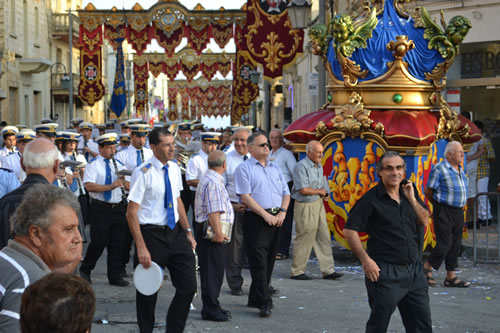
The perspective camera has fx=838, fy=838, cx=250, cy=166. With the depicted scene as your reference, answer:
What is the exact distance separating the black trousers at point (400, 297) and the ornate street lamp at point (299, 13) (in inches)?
359

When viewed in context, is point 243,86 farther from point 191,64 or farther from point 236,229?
point 236,229

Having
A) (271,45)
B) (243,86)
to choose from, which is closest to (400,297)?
(271,45)

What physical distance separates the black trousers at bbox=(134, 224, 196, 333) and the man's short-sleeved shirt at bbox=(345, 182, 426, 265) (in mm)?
1648

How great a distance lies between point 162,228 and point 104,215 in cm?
334

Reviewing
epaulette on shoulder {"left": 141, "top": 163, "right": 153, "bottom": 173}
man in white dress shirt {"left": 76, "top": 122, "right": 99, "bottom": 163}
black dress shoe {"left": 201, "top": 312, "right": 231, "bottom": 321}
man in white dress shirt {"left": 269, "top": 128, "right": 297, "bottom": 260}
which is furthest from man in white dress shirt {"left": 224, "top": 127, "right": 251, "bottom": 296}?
man in white dress shirt {"left": 76, "top": 122, "right": 99, "bottom": 163}

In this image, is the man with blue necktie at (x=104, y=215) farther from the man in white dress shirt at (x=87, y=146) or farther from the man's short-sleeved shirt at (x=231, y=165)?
the man in white dress shirt at (x=87, y=146)

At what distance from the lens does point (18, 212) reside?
12.2 feet

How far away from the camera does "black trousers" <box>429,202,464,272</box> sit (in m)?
9.87

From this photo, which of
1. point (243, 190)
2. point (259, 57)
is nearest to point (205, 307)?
point (243, 190)

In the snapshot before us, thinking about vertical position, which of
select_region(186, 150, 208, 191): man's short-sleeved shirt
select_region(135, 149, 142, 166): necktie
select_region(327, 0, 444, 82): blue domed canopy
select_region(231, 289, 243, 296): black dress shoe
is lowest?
select_region(231, 289, 243, 296): black dress shoe

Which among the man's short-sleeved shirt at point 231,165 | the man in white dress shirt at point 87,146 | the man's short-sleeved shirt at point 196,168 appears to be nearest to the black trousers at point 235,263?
the man's short-sleeved shirt at point 231,165

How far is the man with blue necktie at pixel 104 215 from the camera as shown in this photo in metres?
10.3

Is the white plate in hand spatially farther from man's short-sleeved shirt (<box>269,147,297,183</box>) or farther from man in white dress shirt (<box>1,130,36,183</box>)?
man's short-sleeved shirt (<box>269,147,297,183</box>)

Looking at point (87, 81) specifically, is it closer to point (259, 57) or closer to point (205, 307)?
point (259, 57)
